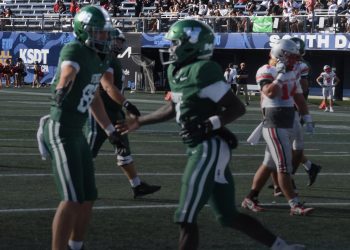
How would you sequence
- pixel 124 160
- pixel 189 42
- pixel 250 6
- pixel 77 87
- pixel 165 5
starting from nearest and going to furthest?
pixel 189 42 → pixel 77 87 → pixel 124 160 → pixel 250 6 → pixel 165 5

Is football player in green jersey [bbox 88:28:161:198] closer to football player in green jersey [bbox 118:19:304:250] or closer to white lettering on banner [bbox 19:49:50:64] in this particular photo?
football player in green jersey [bbox 118:19:304:250]

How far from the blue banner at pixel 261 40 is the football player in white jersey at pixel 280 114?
74.1 ft

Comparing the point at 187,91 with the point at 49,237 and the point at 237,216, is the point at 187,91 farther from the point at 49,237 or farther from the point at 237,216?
the point at 49,237

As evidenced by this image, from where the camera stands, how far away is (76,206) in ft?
22.0

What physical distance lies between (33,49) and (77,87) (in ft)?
124

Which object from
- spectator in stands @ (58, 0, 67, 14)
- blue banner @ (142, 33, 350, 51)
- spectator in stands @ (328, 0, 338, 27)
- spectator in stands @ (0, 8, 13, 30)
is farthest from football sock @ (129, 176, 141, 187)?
spectator in stands @ (0, 8, 13, 30)

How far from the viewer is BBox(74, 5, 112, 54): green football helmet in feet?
22.7

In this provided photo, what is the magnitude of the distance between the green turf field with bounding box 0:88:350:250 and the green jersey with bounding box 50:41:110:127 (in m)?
1.21

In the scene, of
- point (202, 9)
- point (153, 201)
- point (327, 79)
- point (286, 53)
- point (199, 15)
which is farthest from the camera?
point (202, 9)

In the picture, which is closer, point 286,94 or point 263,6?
point 286,94

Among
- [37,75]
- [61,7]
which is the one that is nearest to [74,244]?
[37,75]

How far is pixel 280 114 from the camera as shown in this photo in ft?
31.0

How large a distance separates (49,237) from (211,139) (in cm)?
207

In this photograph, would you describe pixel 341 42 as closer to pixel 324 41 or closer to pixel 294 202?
pixel 324 41
